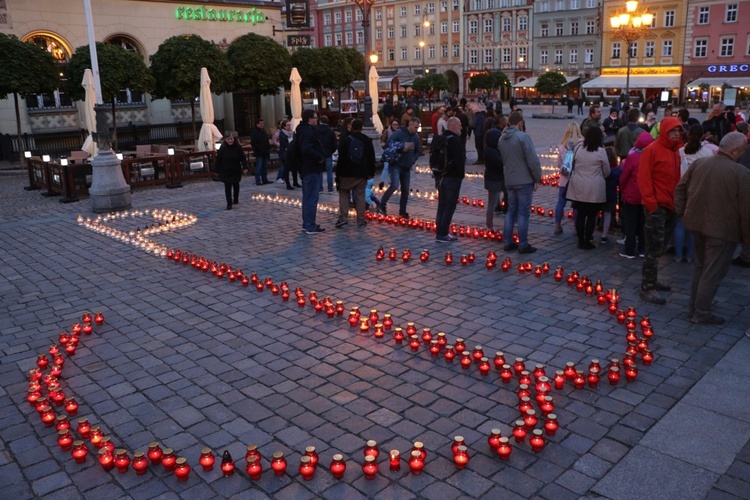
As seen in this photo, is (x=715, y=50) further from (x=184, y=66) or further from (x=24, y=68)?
(x=24, y=68)

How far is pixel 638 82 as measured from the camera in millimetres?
58812

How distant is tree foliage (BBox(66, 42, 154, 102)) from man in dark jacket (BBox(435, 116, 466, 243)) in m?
15.7

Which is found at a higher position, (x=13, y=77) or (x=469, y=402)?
(x=13, y=77)

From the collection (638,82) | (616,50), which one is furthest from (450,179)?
(616,50)

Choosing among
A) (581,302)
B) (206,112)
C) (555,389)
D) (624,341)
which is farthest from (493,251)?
(206,112)

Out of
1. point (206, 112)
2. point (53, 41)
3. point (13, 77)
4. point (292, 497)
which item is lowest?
point (292, 497)

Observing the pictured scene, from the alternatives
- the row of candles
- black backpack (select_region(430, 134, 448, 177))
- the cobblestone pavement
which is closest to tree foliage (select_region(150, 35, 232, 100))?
the cobblestone pavement

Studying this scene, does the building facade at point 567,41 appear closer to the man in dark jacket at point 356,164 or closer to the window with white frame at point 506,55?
the window with white frame at point 506,55

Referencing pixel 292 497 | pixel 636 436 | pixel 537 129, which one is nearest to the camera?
pixel 292 497

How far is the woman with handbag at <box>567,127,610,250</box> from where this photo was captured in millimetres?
9031

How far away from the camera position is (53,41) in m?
26.4

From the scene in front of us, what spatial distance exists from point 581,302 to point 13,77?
19604 millimetres

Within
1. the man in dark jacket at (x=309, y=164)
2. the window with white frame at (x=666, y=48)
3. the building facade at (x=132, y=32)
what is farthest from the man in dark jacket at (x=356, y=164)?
the window with white frame at (x=666, y=48)

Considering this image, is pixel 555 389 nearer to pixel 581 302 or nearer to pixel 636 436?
pixel 636 436
